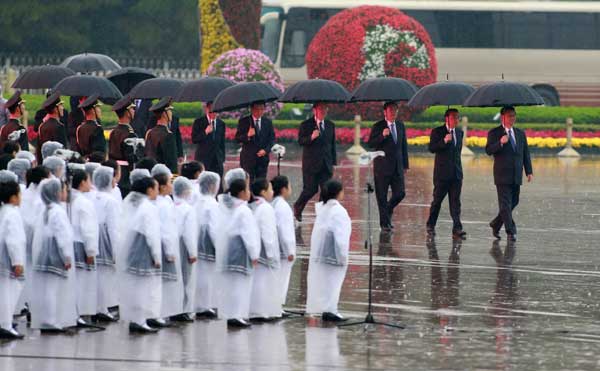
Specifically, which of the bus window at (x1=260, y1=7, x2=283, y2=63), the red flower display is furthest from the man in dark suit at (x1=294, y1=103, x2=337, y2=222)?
the bus window at (x1=260, y1=7, x2=283, y2=63)

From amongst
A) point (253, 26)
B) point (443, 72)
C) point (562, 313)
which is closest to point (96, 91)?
point (562, 313)

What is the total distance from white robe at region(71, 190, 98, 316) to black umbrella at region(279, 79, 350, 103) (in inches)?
282

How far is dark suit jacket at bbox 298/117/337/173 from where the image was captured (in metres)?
21.3

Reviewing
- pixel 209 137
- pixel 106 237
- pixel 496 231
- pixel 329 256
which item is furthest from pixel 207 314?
pixel 496 231

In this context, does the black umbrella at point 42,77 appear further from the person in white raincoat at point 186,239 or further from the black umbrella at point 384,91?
the person in white raincoat at point 186,239

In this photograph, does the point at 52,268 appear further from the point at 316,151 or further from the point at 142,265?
the point at 316,151

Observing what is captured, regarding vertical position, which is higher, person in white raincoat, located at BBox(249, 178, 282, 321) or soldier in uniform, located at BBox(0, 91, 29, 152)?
soldier in uniform, located at BBox(0, 91, 29, 152)

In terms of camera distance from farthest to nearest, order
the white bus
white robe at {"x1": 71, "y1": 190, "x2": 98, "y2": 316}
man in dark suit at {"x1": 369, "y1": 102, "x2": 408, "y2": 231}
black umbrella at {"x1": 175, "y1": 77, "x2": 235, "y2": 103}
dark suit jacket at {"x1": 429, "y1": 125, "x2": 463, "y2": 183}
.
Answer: the white bus → man in dark suit at {"x1": 369, "y1": 102, "x2": 408, "y2": 231} → dark suit jacket at {"x1": 429, "y1": 125, "x2": 463, "y2": 183} → black umbrella at {"x1": 175, "y1": 77, "x2": 235, "y2": 103} → white robe at {"x1": 71, "y1": 190, "x2": 98, "y2": 316}

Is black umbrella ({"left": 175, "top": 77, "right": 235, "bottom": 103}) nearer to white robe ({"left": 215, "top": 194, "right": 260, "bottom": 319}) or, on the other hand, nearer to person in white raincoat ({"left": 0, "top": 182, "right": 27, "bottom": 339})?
white robe ({"left": 215, "top": 194, "right": 260, "bottom": 319})

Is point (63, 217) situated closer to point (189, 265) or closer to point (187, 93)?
point (189, 265)

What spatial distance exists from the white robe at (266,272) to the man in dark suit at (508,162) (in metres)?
6.69

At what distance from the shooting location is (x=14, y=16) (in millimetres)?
52969

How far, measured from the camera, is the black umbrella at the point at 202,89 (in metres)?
20.0

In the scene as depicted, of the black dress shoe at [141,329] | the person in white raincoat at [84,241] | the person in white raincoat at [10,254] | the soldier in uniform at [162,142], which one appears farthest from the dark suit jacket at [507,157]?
the person in white raincoat at [10,254]
